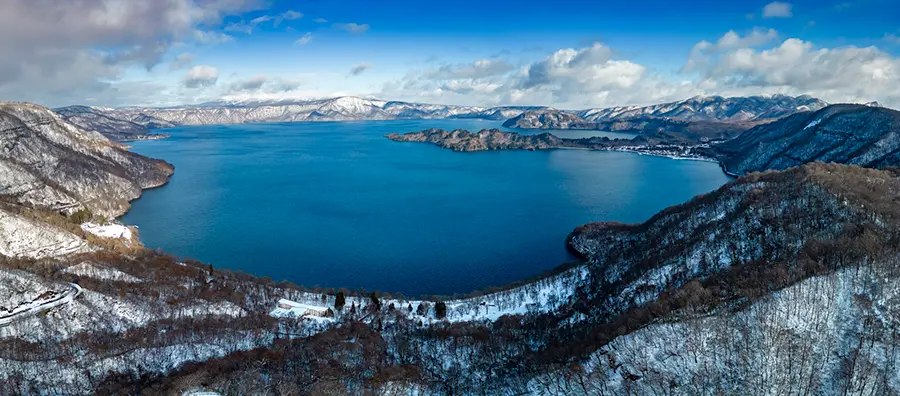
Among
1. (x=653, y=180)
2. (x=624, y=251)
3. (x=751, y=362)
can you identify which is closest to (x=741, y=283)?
(x=751, y=362)

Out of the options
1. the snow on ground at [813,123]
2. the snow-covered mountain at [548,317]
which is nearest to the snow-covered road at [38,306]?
the snow-covered mountain at [548,317]

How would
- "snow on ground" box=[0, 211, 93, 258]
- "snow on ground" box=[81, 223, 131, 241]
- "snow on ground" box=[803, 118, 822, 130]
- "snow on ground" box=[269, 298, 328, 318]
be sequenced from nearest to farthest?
1. "snow on ground" box=[269, 298, 328, 318]
2. "snow on ground" box=[0, 211, 93, 258]
3. "snow on ground" box=[81, 223, 131, 241]
4. "snow on ground" box=[803, 118, 822, 130]

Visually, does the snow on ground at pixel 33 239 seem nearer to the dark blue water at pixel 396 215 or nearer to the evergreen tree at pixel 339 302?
the dark blue water at pixel 396 215

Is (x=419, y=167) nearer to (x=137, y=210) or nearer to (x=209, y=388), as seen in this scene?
(x=137, y=210)

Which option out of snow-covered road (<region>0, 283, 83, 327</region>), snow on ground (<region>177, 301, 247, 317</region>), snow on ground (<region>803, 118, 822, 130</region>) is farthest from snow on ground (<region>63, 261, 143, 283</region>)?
snow on ground (<region>803, 118, 822, 130</region>)

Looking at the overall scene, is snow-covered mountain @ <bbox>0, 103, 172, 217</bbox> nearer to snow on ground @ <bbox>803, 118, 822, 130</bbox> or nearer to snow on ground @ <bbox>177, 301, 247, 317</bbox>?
snow on ground @ <bbox>177, 301, 247, 317</bbox>
